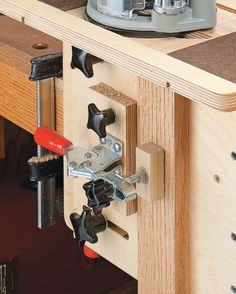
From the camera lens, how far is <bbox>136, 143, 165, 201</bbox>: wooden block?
1.22 meters

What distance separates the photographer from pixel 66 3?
1364mm

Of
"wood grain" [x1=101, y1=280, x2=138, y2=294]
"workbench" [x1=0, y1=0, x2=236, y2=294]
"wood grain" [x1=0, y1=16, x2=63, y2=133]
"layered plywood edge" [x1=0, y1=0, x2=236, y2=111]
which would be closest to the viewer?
"layered plywood edge" [x1=0, y1=0, x2=236, y2=111]

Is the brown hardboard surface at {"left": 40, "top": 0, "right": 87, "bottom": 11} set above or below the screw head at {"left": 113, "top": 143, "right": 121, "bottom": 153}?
above

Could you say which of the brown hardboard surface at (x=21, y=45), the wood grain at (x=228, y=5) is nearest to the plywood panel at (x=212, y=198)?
the wood grain at (x=228, y=5)

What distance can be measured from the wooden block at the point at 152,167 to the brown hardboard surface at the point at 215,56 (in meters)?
0.13

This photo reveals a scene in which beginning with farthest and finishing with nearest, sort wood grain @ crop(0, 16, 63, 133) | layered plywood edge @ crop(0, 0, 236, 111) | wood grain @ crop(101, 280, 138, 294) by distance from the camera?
1. wood grain @ crop(101, 280, 138, 294)
2. wood grain @ crop(0, 16, 63, 133)
3. layered plywood edge @ crop(0, 0, 236, 111)

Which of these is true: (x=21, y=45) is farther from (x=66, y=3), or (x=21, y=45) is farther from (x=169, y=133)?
(x=169, y=133)

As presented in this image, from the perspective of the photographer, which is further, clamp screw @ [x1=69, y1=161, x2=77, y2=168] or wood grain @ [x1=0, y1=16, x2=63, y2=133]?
wood grain @ [x1=0, y1=16, x2=63, y2=133]

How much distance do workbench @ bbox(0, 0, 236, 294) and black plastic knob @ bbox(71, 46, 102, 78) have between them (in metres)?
0.02

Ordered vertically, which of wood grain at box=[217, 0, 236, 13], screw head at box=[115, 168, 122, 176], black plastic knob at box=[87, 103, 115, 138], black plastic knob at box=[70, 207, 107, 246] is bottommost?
black plastic knob at box=[70, 207, 107, 246]

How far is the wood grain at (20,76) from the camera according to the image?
58.9 inches

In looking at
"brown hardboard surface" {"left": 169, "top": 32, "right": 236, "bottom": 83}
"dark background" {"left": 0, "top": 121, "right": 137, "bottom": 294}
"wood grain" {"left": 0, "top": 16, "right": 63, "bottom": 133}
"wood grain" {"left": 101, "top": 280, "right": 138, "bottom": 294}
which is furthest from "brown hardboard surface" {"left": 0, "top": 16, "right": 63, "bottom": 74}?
"wood grain" {"left": 101, "top": 280, "right": 138, "bottom": 294}

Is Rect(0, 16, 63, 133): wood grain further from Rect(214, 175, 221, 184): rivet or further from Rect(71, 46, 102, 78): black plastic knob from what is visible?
Rect(214, 175, 221, 184): rivet

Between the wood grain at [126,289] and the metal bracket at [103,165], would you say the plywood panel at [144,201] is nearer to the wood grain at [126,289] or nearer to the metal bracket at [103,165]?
the metal bracket at [103,165]
